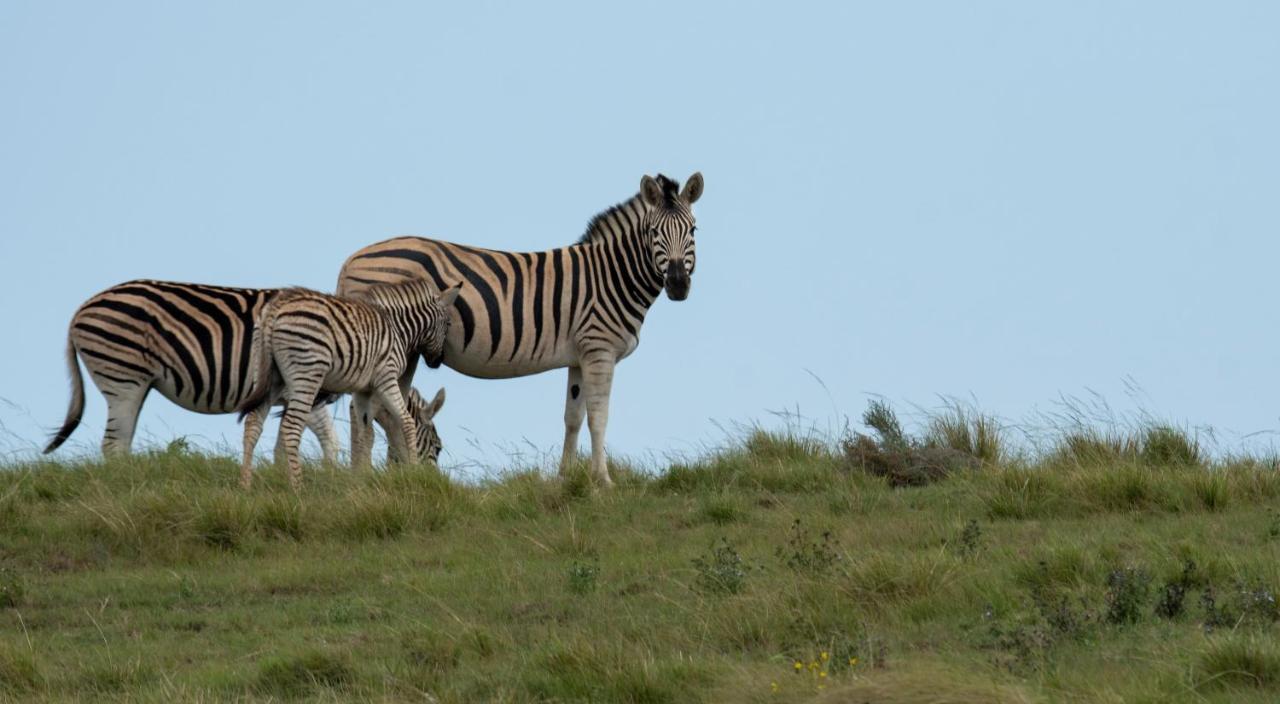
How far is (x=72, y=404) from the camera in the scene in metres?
12.9

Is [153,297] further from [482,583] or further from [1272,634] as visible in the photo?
[1272,634]

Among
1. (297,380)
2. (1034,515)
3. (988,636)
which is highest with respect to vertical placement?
(297,380)

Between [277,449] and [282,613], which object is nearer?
[282,613]

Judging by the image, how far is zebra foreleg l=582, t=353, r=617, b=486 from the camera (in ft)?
43.5

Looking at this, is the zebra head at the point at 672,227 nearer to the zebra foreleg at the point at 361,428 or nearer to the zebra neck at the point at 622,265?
the zebra neck at the point at 622,265

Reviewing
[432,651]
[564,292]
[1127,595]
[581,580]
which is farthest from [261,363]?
[1127,595]

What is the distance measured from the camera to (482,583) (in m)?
9.35

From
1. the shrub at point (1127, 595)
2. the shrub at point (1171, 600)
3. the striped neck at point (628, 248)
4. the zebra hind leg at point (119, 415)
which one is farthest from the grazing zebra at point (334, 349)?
the shrub at point (1171, 600)

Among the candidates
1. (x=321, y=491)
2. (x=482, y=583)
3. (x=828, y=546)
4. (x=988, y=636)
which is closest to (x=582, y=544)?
(x=482, y=583)

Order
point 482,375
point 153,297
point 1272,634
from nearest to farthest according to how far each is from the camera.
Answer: point 1272,634 < point 153,297 < point 482,375

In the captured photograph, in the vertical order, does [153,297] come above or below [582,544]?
above

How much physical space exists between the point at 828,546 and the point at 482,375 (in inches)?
201

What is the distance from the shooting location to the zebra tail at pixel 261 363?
1189 cm

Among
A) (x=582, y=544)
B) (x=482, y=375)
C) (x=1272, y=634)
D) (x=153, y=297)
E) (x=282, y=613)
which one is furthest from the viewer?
(x=482, y=375)
